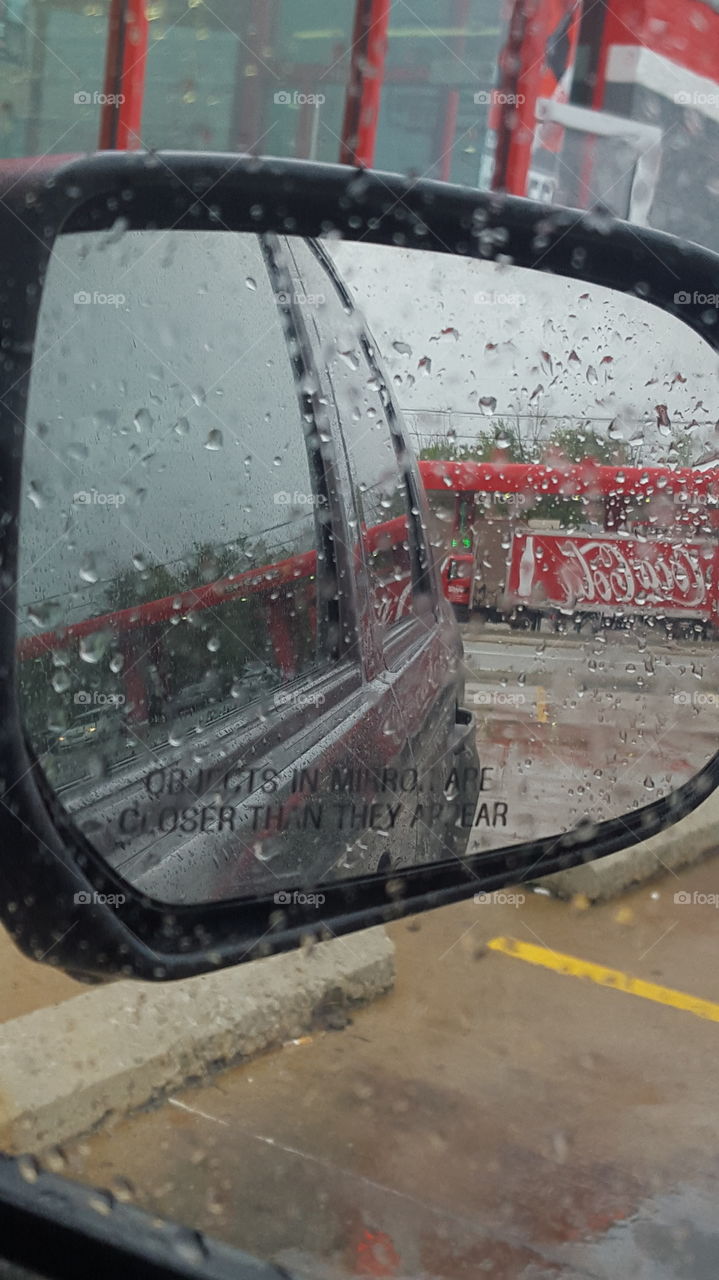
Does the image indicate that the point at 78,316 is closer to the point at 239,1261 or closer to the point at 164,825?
the point at 164,825

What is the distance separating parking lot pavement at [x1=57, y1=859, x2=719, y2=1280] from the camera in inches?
58.2

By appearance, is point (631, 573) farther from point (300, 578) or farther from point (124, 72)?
point (124, 72)

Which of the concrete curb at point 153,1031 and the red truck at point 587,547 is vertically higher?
the red truck at point 587,547

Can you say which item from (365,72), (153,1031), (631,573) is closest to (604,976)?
(153,1031)

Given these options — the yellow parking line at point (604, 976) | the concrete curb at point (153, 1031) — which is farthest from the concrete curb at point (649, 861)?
the concrete curb at point (153, 1031)

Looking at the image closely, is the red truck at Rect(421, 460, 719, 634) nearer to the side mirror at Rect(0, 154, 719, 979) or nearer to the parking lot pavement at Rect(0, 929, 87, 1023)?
the side mirror at Rect(0, 154, 719, 979)

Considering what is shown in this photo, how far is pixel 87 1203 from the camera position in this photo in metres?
1.14

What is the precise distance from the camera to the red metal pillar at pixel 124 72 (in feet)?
17.0

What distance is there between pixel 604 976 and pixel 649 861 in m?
0.39

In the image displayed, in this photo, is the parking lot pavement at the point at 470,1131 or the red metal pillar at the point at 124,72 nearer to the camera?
the parking lot pavement at the point at 470,1131

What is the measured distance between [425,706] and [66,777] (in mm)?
436

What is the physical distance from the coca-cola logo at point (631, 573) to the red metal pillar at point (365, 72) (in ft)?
14.4

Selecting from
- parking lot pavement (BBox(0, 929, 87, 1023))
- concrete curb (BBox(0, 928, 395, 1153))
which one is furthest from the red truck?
concrete curb (BBox(0, 928, 395, 1153))

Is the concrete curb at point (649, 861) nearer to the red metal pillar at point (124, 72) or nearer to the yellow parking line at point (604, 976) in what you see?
the yellow parking line at point (604, 976)
